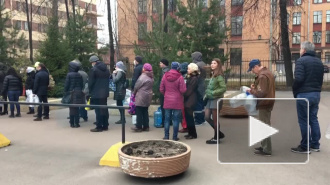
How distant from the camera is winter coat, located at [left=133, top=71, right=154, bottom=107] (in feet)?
24.6

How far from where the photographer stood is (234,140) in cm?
671

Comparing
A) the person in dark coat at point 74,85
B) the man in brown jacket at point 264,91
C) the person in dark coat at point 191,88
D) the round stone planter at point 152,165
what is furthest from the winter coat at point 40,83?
the man in brown jacket at point 264,91

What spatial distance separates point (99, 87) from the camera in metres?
8.16

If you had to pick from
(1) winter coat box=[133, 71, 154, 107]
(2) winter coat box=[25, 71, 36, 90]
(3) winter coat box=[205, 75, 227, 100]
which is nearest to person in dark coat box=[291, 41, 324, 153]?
(3) winter coat box=[205, 75, 227, 100]

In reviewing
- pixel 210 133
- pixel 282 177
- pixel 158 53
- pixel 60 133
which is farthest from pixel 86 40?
pixel 282 177

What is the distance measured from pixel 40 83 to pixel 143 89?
3.75 metres

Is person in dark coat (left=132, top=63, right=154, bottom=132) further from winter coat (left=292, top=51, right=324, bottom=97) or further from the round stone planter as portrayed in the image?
winter coat (left=292, top=51, right=324, bottom=97)

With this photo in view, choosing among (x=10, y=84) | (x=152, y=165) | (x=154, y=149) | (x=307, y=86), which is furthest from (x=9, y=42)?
(x=307, y=86)

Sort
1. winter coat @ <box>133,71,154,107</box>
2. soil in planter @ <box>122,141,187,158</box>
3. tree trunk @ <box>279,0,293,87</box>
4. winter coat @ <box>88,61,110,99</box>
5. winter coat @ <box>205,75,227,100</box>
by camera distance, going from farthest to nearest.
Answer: tree trunk @ <box>279,0,293,87</box> → winter coat @ <box>88,61,110,99</box> → winter coat @ <box>133,71,154,107</box> → winter coat @ <box>205,75,227,100</box> → soil in planter @ <box>122,141,187,158</box>

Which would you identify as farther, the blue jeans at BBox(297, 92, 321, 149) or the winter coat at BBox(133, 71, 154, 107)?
the winter coat at BBox(133, 71, 154, 107)

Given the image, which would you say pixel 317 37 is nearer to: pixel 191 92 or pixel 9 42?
pixel 9 42

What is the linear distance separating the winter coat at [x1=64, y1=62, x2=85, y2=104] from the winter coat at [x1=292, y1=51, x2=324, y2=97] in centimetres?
552

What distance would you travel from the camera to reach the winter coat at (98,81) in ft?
26.3
